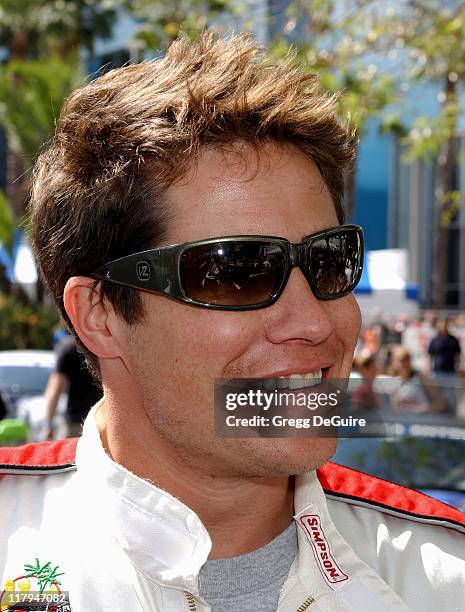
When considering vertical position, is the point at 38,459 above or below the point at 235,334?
below

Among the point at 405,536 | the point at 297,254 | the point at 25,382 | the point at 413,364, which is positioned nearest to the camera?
the point at 297,254

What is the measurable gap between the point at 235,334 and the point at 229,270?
0.43 ft

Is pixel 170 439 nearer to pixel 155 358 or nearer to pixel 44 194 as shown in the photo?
pixel 155 358

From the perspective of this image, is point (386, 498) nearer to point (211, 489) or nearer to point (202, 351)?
point (211, 489)

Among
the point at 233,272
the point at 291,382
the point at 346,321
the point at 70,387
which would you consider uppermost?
the point at 233,272

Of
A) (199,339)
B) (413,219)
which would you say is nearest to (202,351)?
(199,339)

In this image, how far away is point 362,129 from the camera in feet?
29.4

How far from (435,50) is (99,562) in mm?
5927

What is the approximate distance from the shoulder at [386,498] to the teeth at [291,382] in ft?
1.23

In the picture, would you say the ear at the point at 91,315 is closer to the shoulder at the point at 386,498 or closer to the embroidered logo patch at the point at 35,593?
the embroidered logo patch at the point at 35,593

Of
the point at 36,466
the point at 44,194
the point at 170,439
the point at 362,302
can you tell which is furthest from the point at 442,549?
the point at 362,302

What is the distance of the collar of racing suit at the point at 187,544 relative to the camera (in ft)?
5.23

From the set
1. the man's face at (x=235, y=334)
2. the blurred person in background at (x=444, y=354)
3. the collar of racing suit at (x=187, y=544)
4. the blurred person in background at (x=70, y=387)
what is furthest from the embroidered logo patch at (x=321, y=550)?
the blurred person in background at (x=444, y=354)

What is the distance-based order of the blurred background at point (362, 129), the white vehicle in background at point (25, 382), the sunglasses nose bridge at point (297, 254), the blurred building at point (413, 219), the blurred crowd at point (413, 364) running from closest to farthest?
1. the sunglasses nose bridge at point (297, 254)
2. the blurred crowd at point (413, 364)
3. the blurred background at point (362, 129)
4. the white vehicle in background at point (25, 382)
5. the blurred building at point (413, 219)
